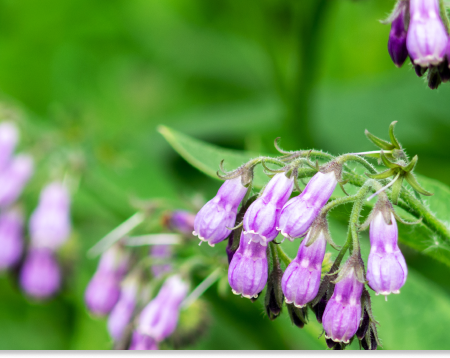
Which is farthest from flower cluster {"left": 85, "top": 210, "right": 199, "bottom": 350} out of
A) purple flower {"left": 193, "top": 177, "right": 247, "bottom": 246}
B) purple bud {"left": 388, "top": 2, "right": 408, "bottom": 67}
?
purple bud {"left": 388, "top": 2, "right": 408, "bottom": 67}

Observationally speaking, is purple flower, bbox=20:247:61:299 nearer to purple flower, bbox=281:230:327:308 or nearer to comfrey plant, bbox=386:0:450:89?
purple flower, bbox=281:230:327:308

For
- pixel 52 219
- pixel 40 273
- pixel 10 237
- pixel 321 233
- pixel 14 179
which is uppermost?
pixel 321 233

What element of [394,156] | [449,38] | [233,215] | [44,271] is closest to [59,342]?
[44,271]

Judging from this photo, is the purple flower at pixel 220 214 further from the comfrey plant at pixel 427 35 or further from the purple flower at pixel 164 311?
the purple flower at pixel 164 311

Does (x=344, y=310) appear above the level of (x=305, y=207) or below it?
below

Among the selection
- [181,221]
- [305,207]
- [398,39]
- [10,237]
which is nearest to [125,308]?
[181,221]

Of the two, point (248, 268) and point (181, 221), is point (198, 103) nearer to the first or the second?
point (181, 221)
